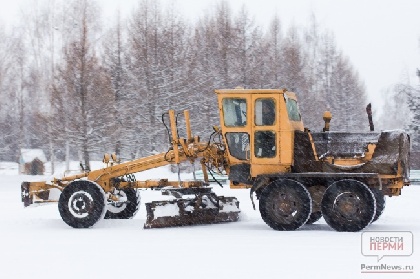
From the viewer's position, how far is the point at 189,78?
4056cm

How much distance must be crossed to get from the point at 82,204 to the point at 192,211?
7.65 ft

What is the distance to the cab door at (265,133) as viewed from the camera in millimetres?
14016

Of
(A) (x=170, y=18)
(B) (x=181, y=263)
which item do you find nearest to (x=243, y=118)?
(B) (x=181, y=263)

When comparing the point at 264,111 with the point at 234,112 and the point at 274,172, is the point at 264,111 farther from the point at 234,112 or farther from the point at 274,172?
the point at 274,172

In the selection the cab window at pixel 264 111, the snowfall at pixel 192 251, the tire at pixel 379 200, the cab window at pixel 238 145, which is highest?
the cab window at pixel 264 111

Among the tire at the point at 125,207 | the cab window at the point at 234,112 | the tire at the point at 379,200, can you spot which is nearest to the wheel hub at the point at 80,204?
the tire at the point at 125,207

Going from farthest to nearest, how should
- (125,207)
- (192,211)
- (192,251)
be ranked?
1. (125,207)
2. (192,211)
3. (192,251)

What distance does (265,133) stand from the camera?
14031 mm

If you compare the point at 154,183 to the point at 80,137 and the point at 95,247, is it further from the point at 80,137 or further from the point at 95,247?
the point at 80,137

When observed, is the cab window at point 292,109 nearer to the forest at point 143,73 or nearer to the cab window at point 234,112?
the cab window at point 234,112

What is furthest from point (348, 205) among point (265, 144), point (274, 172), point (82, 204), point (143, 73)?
point (143, 73)

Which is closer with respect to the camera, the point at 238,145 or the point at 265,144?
the point at 265,144

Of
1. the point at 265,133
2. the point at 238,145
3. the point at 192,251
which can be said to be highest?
the point at 265,133

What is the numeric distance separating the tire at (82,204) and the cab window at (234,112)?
10.0 feet
